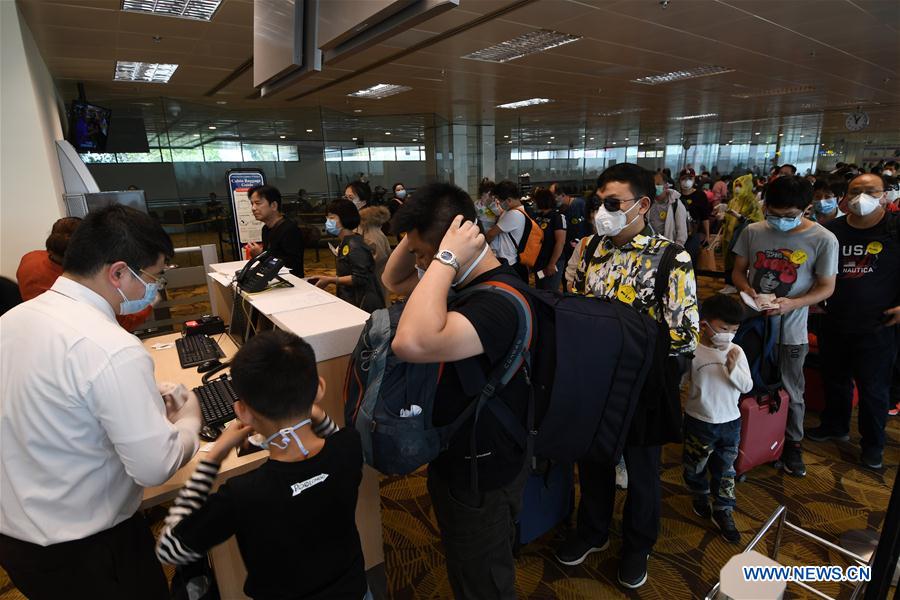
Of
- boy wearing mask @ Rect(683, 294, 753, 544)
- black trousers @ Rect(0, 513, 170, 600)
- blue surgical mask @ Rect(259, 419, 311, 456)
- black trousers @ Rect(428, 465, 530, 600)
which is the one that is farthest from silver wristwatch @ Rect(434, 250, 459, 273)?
boy wearing mask @ Rect(683, 294, 753, 544)

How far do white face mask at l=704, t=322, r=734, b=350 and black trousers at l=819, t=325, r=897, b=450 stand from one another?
1.02 m

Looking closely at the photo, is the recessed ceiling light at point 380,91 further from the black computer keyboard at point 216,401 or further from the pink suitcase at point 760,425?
the pink suitcase at point 760,425

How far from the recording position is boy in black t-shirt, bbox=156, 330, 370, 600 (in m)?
1.06

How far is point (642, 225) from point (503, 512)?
1.27 meters

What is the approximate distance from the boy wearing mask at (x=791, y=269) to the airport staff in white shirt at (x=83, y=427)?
2.70m

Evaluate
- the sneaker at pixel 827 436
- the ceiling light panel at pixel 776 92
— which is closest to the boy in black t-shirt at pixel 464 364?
the sneaker at pixel 827 436

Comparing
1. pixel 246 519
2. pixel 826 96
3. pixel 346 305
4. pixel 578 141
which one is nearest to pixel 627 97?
pixel 826 96

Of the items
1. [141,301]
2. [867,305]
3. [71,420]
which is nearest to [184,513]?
[71,420]

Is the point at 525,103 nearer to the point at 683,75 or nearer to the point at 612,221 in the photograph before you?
the point at 683,75

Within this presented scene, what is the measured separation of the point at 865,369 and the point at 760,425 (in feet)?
2.62

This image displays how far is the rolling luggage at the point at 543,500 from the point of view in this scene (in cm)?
206

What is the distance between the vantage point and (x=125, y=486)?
3.97ft

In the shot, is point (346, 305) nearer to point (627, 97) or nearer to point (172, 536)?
point (172, 536)

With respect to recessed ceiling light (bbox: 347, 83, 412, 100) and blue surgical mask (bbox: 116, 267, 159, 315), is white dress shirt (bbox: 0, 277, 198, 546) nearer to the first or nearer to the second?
blue surgical mask (bbox: 116, 267, 159, 315)
